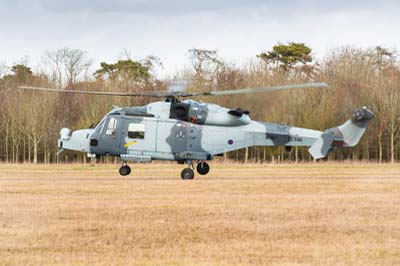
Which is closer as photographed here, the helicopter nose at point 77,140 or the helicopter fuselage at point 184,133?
the helicopter fuselage at point 184,133

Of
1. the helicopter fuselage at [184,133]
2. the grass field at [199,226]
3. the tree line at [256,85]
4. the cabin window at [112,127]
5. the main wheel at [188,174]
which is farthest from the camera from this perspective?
the tree line at [256,85]

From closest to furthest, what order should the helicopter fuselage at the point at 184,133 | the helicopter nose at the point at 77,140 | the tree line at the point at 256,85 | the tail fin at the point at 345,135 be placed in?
the tail fin at the point at 345,135 → the helicopter fuselage at the point at 184,133 → the helicopter nose at the point at 77,140 → the tree line at the point at 256,85

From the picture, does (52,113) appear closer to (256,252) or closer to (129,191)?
(129,191)

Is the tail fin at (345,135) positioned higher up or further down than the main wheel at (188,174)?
higher up

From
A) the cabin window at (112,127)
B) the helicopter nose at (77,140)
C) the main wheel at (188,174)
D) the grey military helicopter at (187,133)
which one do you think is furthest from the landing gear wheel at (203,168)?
the helicopter nose at (77,140)

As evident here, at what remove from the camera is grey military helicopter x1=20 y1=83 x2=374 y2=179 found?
36.2 meters

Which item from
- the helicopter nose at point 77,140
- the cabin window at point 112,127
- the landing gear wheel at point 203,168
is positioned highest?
the cabin window at point 112,127

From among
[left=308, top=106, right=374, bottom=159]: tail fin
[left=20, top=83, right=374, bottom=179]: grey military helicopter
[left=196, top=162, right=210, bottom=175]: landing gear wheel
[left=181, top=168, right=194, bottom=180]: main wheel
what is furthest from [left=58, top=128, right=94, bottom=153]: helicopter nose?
[left=308, top=106, right=374, bottom=159]: tail fin

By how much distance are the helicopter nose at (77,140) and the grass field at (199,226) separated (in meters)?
8.35

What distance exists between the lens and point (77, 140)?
37.9 metres

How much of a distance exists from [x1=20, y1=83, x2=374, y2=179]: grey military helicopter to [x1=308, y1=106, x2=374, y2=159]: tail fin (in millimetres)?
38

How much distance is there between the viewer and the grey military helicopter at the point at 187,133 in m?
36.2

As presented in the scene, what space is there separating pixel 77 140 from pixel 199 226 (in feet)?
65.7

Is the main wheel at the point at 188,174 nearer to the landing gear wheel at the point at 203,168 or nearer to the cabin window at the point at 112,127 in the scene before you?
the landing gear wheel at the point at 203,168
